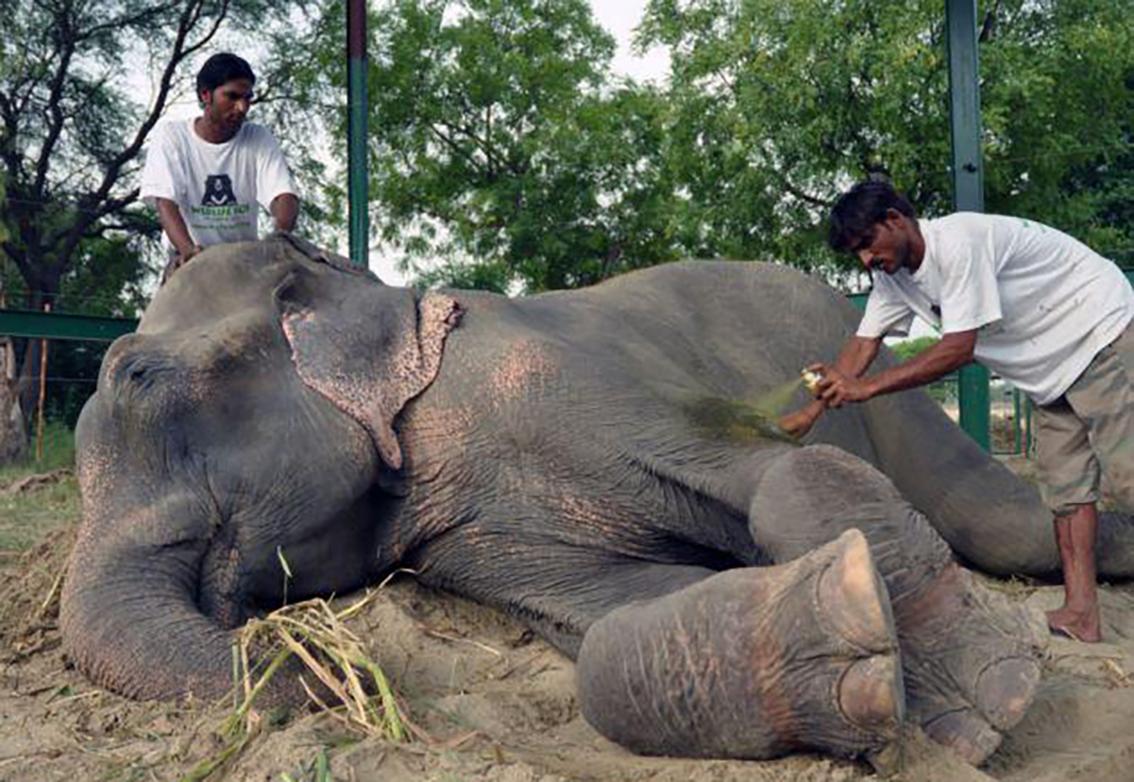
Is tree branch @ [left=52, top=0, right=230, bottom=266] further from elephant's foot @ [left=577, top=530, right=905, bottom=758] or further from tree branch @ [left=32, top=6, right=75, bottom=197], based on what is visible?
elephant's foot @ [left=577, top=530, right=905, bottom=758]

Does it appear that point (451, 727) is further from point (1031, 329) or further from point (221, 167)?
point (221, 167)

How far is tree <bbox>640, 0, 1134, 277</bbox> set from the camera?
20.2 metres

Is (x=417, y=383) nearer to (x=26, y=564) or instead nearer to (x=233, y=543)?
(x=233, y=543)

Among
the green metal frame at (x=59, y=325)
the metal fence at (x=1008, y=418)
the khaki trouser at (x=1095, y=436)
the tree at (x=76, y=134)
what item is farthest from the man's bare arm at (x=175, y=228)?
the tree at (x=76, y=134)

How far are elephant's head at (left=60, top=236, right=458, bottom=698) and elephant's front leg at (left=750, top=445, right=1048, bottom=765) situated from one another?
3.31 ft

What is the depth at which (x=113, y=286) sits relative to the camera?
18.4m

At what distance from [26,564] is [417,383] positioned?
1.92m

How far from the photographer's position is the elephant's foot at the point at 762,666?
7.03 ft

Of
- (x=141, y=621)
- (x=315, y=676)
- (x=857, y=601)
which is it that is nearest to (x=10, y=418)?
(x=141, y=621)

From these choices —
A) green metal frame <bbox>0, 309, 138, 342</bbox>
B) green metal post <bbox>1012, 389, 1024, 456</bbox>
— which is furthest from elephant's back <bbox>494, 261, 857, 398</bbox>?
green metal post <bbox>1012, 389, 1024, 456</bbox>

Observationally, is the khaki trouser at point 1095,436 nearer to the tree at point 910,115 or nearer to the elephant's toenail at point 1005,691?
the elephant's toenail at point 1005,691

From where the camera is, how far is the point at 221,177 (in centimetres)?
504

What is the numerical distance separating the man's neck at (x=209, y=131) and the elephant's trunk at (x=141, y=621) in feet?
7.74

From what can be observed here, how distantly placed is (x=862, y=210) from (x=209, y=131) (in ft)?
8.08
